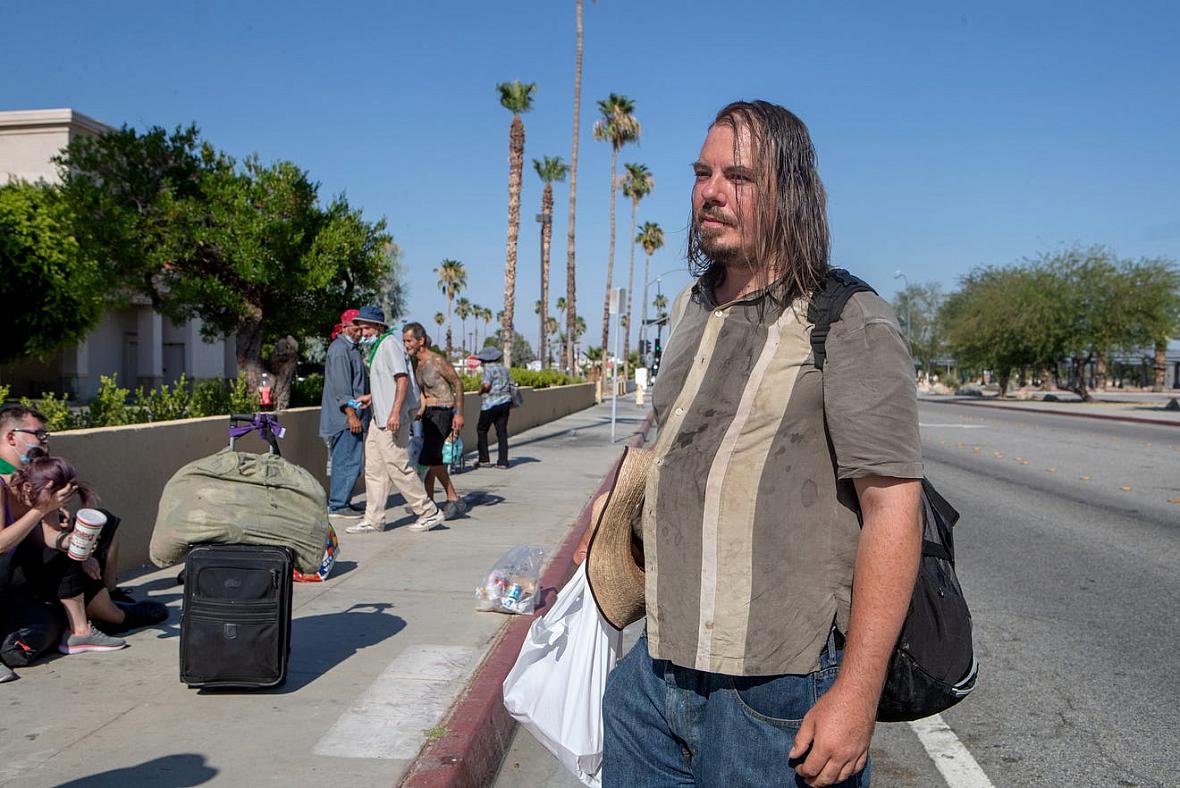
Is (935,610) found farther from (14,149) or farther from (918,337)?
(918,337)

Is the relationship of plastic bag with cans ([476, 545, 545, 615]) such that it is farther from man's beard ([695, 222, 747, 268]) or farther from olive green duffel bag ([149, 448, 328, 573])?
man's beard ([695, 222, 747, 268])

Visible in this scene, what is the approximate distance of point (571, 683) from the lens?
2.35 m

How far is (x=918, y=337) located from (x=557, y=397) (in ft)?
220

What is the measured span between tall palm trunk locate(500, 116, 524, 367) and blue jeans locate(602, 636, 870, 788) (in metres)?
29.9

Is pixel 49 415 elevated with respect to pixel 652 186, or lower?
lower

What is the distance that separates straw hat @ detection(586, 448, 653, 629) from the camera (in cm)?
213

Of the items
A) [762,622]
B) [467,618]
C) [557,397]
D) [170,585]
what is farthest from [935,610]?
[557,397]

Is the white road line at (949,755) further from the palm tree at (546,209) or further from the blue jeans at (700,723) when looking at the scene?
the palm tree at (546,209)

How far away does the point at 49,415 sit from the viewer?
7059 millimetres

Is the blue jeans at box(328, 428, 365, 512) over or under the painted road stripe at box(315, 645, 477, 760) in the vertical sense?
over

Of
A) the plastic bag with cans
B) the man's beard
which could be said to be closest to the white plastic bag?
the man's beard

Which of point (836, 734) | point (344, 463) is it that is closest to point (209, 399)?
point (344, 463)

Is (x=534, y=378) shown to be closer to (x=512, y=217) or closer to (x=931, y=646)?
(x=512, y=217)

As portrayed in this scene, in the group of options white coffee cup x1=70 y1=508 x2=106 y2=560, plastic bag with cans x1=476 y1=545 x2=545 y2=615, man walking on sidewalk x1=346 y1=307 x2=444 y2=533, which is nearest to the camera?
white coffee cup x1=70 y1=508 x2=106 y2=560
